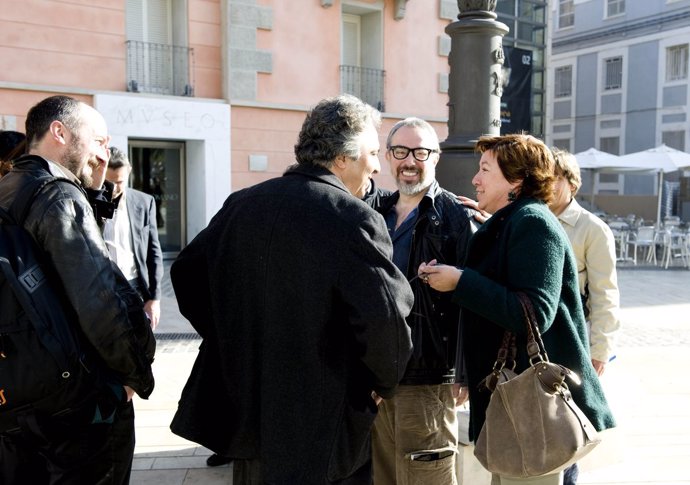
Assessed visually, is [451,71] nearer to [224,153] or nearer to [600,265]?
[600,265]

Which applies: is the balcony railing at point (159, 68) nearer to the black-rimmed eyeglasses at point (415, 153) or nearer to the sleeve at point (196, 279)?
the black-rimmed eyeglasses at point (415, 153)

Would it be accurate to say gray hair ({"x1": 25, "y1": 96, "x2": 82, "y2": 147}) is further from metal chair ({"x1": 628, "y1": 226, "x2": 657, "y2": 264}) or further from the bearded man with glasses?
metal chair ({"x1": 628, "y1": 226, "x2": 657, "y2": 264})

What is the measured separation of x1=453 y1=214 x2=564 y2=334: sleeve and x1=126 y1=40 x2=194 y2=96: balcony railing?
11.2 m

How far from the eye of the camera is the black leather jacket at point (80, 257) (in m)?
2.10

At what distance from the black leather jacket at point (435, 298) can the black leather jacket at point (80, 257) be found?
3.74 feet

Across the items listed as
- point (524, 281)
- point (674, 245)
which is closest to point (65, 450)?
point (524, 281)

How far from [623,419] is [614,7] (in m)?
28.2

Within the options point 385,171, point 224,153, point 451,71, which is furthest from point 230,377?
point 385,171

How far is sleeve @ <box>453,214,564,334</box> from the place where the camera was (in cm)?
224

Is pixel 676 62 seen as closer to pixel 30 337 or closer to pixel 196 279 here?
pixel 196 279

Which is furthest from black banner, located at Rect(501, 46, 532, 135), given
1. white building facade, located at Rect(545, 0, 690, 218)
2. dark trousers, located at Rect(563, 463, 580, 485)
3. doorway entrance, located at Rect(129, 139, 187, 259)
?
dark trousers, located at Rect(563, 463, 580, 485)

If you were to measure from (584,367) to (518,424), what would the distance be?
0.35 metres

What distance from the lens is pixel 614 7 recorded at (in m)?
28.2

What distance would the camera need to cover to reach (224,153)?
13.2 m
